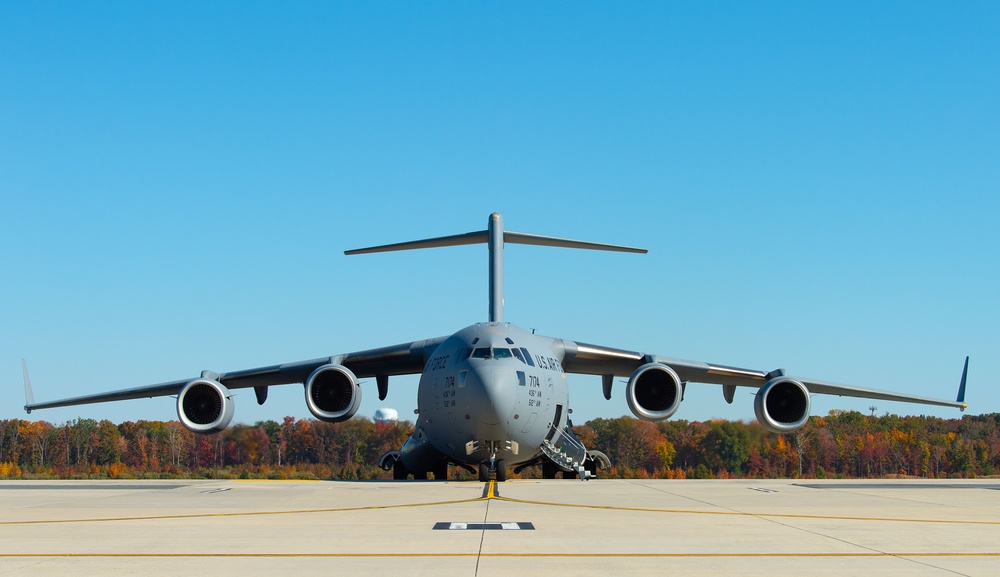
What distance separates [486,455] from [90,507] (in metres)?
8.68

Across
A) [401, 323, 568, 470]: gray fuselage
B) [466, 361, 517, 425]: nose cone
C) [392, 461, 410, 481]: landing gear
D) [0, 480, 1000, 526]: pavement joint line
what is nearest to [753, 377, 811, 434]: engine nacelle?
[401, 323, 568, 470]: gray fuselage

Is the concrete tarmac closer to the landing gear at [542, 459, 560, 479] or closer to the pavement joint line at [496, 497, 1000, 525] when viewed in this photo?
the pavement joint line at [496, 497, 1000, 525]

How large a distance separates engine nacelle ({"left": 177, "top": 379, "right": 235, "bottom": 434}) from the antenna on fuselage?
4.78 m

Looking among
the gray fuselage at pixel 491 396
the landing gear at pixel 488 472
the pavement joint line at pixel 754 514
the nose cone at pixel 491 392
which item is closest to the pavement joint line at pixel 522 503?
the pavement joint line at pixel 754 514

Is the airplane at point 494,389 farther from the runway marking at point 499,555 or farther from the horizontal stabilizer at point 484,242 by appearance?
the runway marking at point 499,555

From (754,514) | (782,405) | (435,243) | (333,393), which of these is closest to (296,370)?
(333,393)

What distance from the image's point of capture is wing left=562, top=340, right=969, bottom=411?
22.7 meters

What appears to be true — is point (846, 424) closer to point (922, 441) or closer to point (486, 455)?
point (922, 441)

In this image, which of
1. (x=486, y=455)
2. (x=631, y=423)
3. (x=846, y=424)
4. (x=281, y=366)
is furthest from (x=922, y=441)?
(x=281, y=366)

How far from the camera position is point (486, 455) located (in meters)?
19.4

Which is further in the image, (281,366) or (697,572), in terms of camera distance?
(281,366)

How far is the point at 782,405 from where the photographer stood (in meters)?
22.0

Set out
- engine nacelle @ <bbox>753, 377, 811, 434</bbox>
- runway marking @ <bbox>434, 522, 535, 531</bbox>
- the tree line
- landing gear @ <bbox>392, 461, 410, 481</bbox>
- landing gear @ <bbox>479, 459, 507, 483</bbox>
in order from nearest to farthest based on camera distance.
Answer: runway marking @ <bbox>434, 522, 535, 531</bbox>
landing gear @ <bbox>479, 459, 507, 483</bbox>
engine nacelle @ <bbox>753, 377, 811, 434</bbox>
landing gear @ <bbox>392, 461, 410, 481</bbox>
the tree line

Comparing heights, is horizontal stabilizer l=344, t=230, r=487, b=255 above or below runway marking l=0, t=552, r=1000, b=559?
above
